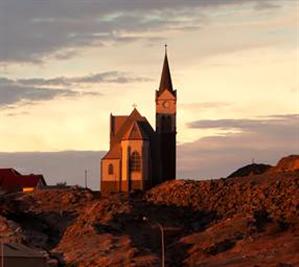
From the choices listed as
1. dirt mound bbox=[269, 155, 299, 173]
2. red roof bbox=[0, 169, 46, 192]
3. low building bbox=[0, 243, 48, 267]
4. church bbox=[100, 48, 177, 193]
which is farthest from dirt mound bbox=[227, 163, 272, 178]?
low building bbox=[0, 243, 48, 267]

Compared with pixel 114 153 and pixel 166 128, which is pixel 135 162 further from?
pixel 166 128

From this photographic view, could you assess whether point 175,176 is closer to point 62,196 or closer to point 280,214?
point 62,196

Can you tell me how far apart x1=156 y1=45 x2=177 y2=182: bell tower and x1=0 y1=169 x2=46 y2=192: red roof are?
764 inches

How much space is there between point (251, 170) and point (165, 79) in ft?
49.0

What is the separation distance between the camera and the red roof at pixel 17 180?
15200 cm

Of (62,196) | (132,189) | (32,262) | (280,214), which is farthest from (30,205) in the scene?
(32,262)

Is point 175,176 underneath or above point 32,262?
above

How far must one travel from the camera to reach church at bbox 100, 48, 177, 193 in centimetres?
13600

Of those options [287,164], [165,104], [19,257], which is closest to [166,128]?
[165,104]

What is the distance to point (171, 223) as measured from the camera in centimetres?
11369

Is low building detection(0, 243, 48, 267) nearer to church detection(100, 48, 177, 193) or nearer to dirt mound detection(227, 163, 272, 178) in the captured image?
church detection(100, 48, 177, 193)

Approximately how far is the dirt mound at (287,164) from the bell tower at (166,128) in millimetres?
11832

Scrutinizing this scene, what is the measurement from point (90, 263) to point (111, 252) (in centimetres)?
373

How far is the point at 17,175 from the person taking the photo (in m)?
158
